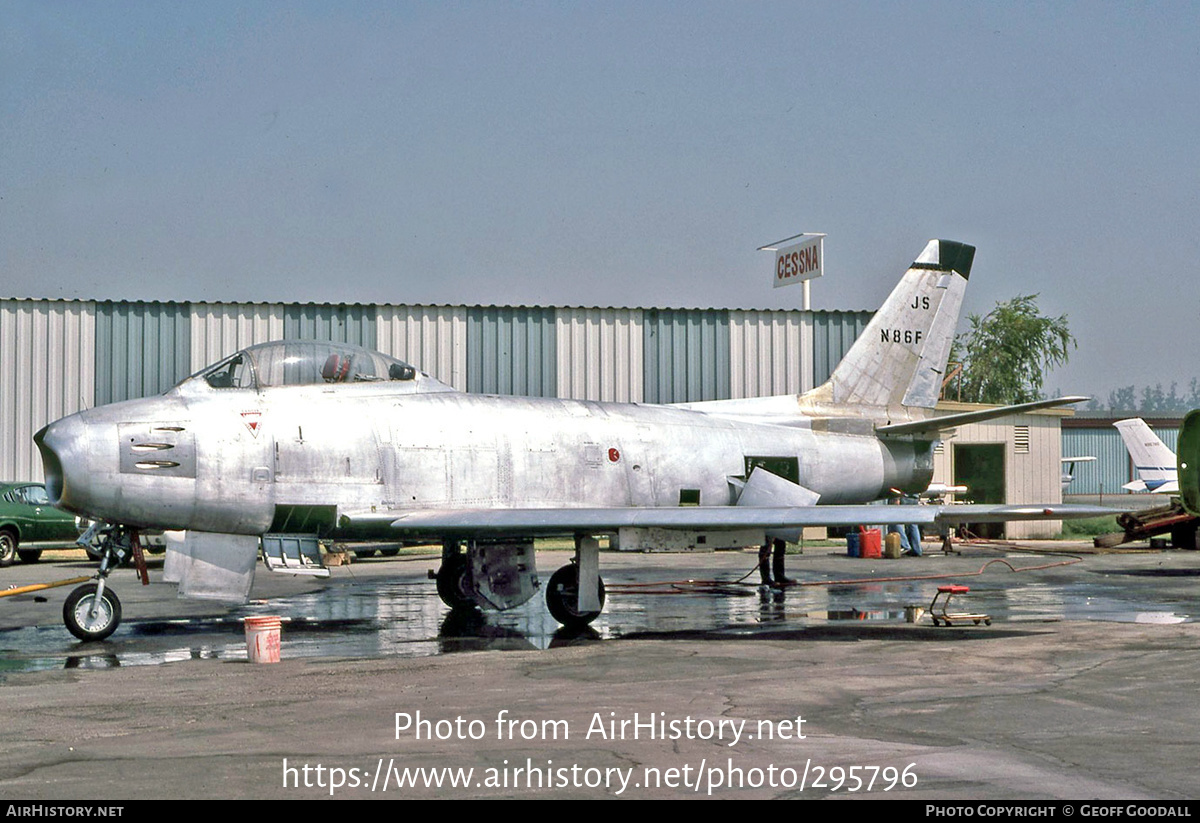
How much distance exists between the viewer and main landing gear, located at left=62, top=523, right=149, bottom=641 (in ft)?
41.3

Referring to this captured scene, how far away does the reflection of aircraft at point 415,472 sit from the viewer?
12.6 meters

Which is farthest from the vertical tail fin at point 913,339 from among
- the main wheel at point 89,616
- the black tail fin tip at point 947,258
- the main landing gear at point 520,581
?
the main wheel at point 89,616

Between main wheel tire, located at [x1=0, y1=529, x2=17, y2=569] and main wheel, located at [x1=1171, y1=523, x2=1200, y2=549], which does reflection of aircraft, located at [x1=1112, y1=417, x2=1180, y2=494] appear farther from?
main wheel tire, located at [x1=0, y1=529, x2=17, y2=569]

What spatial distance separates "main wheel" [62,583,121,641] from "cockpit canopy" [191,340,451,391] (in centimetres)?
246

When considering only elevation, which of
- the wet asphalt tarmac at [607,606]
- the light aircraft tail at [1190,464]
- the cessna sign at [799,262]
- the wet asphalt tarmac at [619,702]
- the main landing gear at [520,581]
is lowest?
the wet asphalt tarmac at [607,606]

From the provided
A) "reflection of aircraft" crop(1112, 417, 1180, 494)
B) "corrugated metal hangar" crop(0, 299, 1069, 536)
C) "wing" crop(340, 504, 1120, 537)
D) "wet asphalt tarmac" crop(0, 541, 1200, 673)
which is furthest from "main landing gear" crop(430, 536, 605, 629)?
"reflection of aircraft" crop(1112, 417, 1180, 494)

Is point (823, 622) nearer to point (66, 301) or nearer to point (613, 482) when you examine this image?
point (613, 482)

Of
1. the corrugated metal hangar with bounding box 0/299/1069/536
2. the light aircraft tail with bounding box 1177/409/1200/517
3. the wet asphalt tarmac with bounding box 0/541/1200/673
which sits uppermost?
the corrugated metal hangar with bounding box 0/299/1069/536

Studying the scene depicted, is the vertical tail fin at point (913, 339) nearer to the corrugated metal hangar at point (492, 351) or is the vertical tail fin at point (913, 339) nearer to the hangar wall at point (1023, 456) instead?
the corrugated metal hangar at point (492, 351)

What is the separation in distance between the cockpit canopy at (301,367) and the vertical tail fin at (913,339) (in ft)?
21.6

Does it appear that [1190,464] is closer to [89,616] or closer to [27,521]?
[89,616]

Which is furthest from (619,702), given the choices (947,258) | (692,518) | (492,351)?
(492,351)

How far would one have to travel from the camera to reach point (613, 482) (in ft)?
48.9
